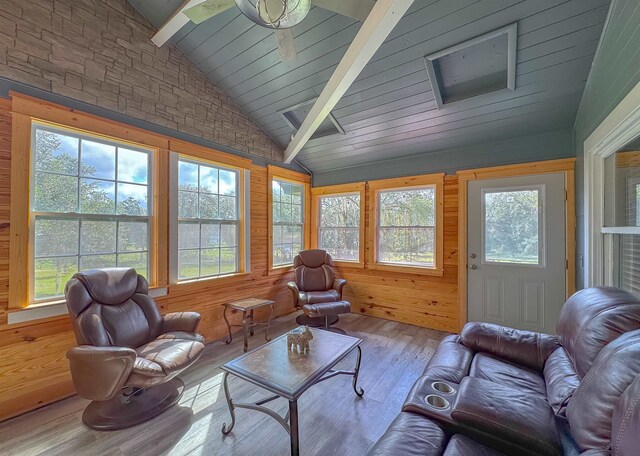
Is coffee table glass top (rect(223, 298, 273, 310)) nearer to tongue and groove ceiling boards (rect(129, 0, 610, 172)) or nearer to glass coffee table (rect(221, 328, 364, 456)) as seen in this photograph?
glass coffee table (rect(221, 328, 364, 456))

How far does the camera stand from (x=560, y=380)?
1375mm

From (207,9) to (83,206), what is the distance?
190 centimetres

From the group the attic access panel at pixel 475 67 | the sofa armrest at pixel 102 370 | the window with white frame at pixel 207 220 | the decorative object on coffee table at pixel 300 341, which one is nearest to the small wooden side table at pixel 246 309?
the window with white frame at pixel 207 220

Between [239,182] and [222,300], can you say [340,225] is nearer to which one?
[239,182]

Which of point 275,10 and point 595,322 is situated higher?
point 275,10

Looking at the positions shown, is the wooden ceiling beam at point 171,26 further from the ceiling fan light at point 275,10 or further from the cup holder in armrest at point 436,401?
the cup holder in armrest at point 436,401

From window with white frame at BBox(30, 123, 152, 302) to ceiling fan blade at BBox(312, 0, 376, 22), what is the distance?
2193mm

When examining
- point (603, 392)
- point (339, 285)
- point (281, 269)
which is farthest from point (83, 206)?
point (603, 392)

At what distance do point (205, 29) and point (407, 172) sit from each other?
2.93m

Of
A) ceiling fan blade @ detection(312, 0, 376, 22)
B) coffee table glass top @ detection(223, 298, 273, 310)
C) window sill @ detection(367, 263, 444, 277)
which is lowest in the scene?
coffee table glass top @ detection(223, 298, 273, 310)

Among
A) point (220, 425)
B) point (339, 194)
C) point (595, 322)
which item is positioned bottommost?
point (220, 425)

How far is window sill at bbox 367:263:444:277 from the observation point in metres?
3.55

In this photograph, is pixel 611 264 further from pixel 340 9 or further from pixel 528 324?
pixel 340 9

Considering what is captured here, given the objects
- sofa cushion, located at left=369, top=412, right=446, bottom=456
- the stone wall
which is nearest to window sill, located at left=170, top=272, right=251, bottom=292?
the stone wall
